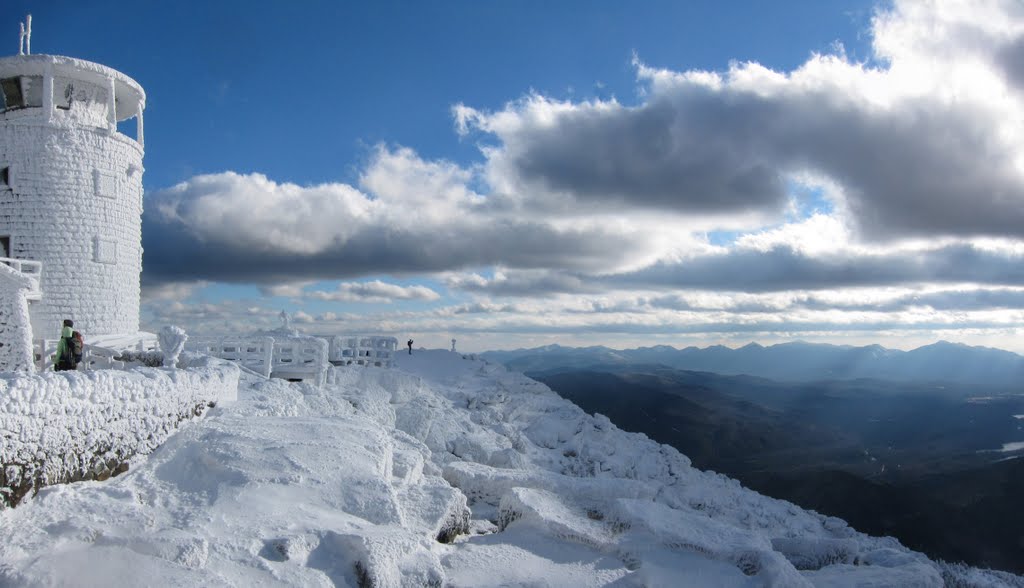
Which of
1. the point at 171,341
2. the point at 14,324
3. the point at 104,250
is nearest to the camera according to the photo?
the point at 171,341

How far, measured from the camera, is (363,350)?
27531 mm

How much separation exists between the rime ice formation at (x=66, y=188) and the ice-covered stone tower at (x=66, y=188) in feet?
0.10

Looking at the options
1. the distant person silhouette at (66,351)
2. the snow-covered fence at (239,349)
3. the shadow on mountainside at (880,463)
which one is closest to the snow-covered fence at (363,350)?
the snow-covered fence at (239,349)

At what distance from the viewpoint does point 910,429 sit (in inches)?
7180

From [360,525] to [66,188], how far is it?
19.3 metres

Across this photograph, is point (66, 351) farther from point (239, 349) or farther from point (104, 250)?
point (104, 250)

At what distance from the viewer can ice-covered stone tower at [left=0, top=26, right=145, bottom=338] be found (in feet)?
72.7

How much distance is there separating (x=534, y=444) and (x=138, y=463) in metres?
14.9

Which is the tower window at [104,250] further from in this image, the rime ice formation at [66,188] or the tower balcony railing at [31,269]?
the tower balcony railing at [31,269]

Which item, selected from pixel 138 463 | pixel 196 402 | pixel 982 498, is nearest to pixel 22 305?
pixel 196 402

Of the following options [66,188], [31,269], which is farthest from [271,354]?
[66,188]

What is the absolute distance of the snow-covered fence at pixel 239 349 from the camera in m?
21.8

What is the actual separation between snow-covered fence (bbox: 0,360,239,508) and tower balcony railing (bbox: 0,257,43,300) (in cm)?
1170

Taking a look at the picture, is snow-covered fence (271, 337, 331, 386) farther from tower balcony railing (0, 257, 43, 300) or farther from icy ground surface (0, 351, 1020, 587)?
tower balcony railing (0, 257, 43, 300)
